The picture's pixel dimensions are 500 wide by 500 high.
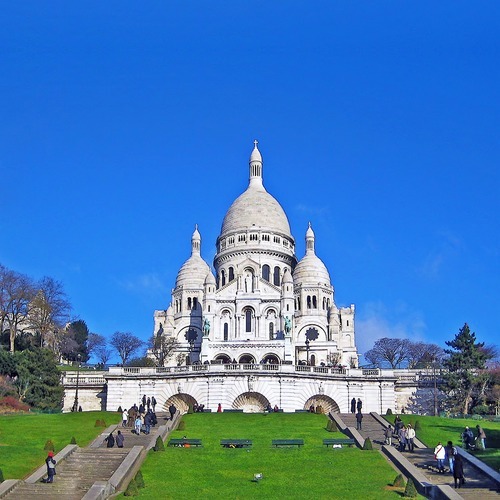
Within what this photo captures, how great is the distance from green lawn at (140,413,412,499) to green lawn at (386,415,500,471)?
4.97 metres

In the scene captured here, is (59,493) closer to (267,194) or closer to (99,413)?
(99,413)

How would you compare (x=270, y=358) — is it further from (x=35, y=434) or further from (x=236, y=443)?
(x=236, y=443)

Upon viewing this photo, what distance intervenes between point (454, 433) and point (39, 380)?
117ft

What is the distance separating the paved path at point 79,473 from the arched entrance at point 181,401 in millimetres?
26592

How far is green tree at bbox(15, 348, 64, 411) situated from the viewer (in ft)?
222

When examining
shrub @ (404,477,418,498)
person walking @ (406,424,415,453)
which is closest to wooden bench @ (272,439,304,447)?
person walking @ (406,424,415,453)

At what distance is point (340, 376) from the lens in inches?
2872

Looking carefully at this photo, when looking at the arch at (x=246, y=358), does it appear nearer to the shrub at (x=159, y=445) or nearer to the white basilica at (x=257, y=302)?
the white basilica at (x=257, y=302)

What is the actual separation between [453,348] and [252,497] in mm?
54338

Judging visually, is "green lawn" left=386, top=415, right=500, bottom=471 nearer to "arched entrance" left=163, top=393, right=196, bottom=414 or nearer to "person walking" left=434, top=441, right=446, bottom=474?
"person walking" left=434, top=441, right=446, bottom=474

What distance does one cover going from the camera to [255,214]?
116125mm

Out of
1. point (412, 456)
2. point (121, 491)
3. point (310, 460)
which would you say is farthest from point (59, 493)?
point (412, 456)

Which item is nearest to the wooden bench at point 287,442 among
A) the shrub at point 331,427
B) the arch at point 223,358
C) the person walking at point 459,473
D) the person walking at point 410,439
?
the person walking at point 410,439

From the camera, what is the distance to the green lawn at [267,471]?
32156 mm
